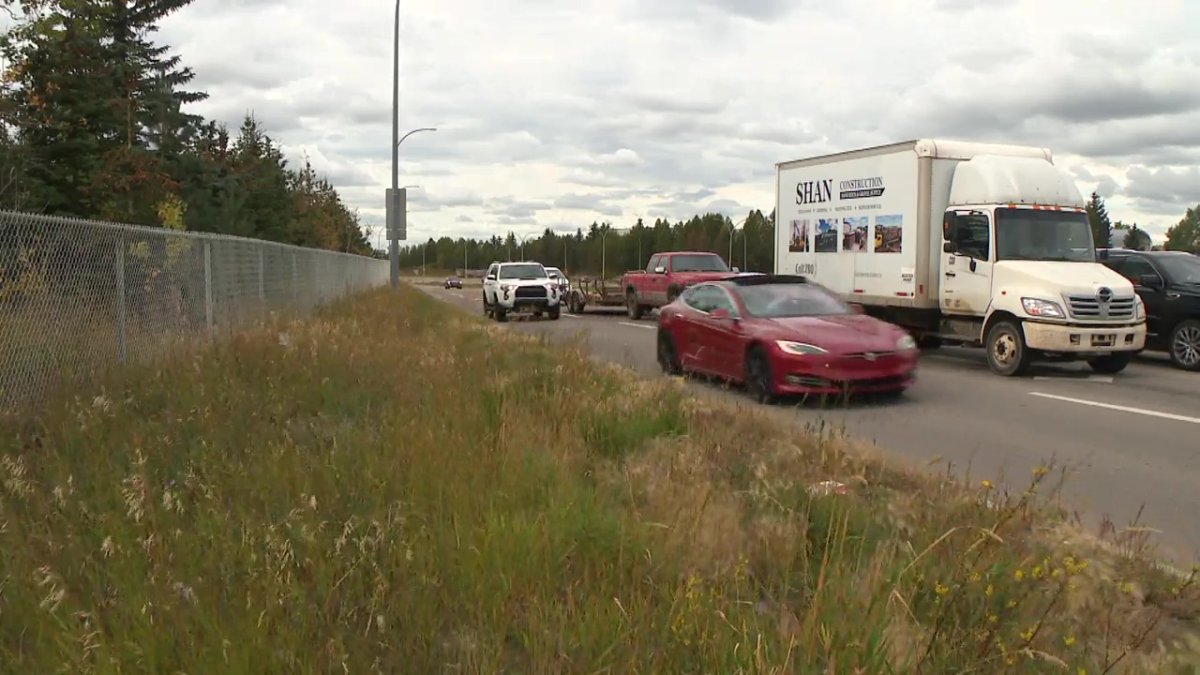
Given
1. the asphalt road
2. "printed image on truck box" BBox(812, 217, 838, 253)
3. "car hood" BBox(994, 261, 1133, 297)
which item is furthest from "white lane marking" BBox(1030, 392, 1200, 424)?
"printed image on truck box" BBox(812, 217, 838, 253)

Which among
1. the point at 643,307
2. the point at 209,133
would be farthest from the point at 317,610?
the point at 209,133

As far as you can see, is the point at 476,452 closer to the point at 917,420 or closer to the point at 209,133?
the point at 917,420

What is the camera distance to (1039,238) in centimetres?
1373

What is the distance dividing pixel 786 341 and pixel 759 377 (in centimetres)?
58

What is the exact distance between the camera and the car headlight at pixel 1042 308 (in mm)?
12477

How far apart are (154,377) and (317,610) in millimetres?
5171

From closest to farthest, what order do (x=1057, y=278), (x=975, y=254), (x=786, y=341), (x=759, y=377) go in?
(x=786, y=341) < (x=759, y=377) < (x=1057, y=278) < (x=975, y=254)

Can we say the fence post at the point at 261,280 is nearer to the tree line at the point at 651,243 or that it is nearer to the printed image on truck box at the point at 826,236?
the printed image on truck box at the point at 826,236

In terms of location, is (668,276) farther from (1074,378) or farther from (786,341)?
(786,341)

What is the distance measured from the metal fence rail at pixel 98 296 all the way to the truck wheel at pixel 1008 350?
10.5 m

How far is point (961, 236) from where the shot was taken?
46.4ft

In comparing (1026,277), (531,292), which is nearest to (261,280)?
(1026,277)

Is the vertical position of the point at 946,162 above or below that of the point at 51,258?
above

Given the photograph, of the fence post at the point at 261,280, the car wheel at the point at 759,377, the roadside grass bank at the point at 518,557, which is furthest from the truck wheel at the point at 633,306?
the roadside grass bank at the point at 518,557
